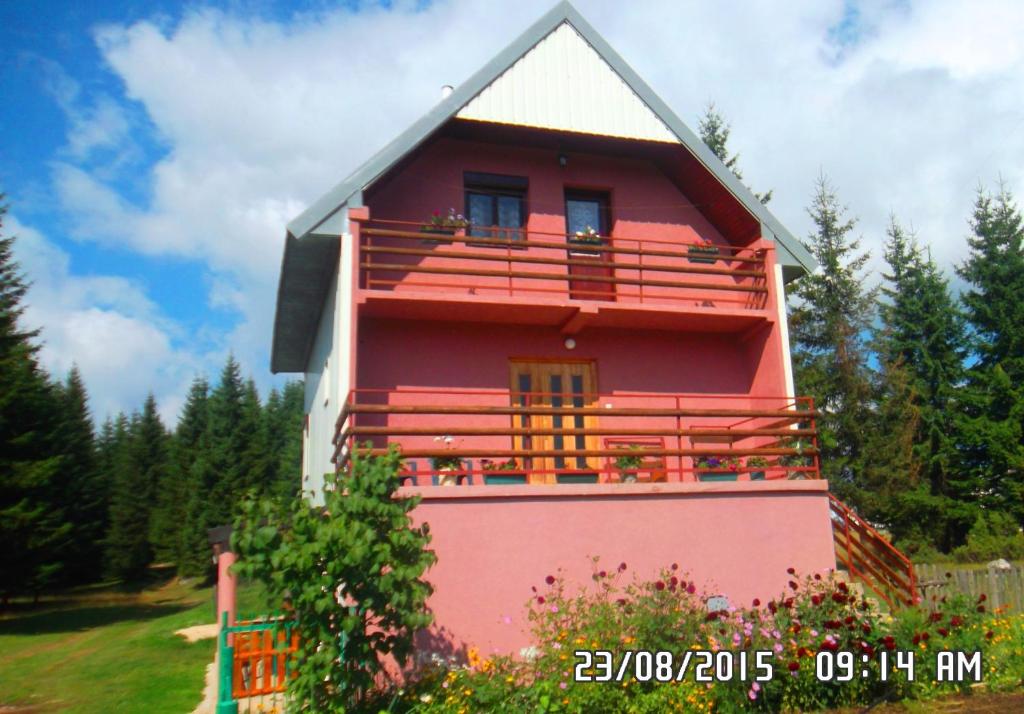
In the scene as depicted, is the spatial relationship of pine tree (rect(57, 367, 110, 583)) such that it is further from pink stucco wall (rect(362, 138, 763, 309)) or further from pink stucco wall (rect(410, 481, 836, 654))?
pink stucco wall (rect(410, 481, 836, 654))

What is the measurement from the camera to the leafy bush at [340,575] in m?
7.56

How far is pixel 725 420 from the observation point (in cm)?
1412

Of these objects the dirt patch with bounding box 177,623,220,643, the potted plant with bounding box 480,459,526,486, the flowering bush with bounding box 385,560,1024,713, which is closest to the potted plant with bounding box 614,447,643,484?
the potted plant with bounding box 480,459,526,486

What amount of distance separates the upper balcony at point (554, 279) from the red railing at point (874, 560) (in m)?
3.62

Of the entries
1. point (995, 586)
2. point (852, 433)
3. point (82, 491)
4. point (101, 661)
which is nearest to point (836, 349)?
point (852, 433)

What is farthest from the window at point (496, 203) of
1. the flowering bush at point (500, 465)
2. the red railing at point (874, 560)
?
the red railing at point (874, 560)

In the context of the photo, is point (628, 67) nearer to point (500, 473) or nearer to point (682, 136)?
point (682, 136)

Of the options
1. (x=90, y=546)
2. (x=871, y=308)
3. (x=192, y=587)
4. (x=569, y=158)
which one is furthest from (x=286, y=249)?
(x=90, y=546)

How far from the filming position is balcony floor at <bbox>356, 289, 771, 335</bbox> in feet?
40.7

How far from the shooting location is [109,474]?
156 ft

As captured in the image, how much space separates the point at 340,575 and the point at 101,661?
10418 mm

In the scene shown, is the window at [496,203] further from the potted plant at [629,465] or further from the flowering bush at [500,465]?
the potted plant at [629,465]

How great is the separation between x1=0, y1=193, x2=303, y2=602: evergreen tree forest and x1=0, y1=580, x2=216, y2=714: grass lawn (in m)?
2.26

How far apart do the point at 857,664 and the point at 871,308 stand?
2344cm
